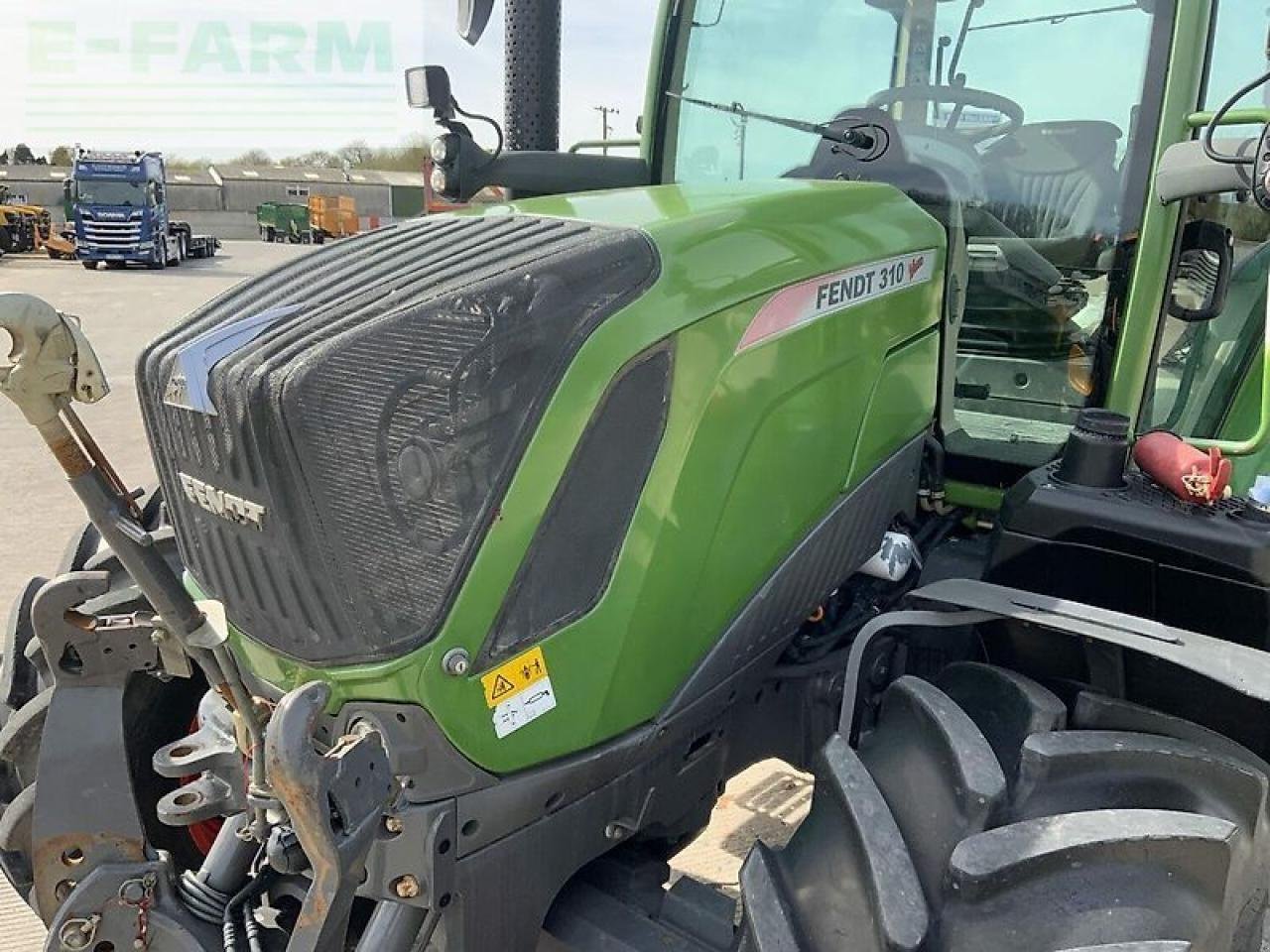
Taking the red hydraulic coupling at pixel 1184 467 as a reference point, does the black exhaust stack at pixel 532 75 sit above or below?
above

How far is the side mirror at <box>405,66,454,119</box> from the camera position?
220cm

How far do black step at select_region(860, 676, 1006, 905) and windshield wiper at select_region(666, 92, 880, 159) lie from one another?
46.5 inches

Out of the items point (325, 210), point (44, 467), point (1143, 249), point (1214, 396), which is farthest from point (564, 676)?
point (325, 210)

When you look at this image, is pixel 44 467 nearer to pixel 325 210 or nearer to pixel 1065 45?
pixel 1065 45

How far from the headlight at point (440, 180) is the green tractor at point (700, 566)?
348 mm

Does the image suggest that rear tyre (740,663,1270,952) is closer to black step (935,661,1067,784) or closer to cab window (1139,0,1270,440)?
black step (935,661,1067,784)

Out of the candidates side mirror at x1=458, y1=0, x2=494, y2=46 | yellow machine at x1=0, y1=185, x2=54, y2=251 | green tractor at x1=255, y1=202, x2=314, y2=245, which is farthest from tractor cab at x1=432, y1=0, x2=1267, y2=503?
green tractor at x1=255, y1=202, x2=314, y2=245

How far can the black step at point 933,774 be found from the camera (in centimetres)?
136

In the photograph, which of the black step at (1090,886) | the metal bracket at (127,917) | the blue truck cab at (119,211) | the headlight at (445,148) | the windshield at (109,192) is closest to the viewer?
the black step at (1090,886)

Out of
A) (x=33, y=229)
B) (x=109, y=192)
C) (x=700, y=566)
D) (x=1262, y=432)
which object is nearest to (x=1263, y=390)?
(x=1262, y=432)

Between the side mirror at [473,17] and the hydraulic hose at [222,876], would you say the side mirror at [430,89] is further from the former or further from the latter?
the hydraulic hose at [222,876]

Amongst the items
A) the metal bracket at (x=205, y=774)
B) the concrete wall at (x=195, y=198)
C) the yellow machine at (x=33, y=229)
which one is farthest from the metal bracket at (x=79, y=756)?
the concrete wall at (x=195, y=198)

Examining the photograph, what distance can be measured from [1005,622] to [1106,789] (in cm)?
36

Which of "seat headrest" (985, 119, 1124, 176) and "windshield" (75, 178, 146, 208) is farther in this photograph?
"windshield" (75, 178, 146, 208)
